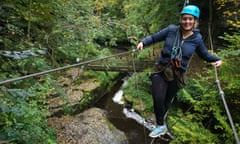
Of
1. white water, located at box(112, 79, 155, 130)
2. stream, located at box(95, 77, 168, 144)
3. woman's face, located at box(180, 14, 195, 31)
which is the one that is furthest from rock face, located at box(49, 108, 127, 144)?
woman's face, located at box(180, 14, 195, 31)

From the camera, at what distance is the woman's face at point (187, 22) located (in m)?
2.69

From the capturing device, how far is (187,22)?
107 inches

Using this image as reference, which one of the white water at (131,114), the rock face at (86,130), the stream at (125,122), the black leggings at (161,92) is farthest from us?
the white water at (131,114)

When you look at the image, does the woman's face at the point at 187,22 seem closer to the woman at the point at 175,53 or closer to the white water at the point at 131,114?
the woman at the point at 175,53

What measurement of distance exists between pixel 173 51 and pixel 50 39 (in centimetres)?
229

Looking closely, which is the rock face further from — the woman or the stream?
the woman

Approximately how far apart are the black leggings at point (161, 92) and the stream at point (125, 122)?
282 cm

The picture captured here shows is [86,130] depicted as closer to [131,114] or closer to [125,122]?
[125,122]

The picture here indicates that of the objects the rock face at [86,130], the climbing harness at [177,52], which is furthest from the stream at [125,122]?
the climbing harness at [177,52]

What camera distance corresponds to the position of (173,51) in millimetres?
A: 2799

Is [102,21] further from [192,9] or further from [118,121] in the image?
[118,121]

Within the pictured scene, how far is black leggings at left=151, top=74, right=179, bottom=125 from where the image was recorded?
9.69 feet

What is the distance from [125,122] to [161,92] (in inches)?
184

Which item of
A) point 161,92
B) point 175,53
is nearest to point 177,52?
point 175,53
